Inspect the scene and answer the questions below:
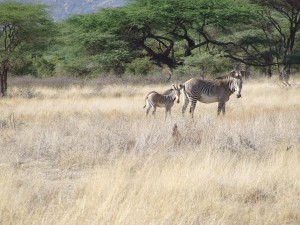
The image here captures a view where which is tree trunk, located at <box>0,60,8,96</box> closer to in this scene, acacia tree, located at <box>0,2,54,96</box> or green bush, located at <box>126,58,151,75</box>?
acacia tree, located at <box>0,2,54,96</box>

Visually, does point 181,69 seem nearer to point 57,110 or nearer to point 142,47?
point 142,47

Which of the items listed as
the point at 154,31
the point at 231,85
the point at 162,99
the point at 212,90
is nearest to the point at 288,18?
the point at 154,31

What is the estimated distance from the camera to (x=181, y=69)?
25500 millimetres

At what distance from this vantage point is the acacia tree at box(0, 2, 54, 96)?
19883 millimetres

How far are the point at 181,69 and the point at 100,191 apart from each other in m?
21.6

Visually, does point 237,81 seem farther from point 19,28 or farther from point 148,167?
point 19,28

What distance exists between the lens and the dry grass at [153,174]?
A: 12.8ft

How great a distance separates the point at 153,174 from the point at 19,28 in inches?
698

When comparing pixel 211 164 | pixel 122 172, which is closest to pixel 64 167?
pixel 122 172

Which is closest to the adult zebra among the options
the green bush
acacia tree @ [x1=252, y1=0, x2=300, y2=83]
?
acacia tree @ [x1=252, y1=0, x2=300, y2=83]

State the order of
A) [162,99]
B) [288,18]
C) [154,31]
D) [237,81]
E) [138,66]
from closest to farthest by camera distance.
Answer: [237,81], [162,99], [288,18], [154,31], [138,66]

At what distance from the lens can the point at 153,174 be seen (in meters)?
5.09

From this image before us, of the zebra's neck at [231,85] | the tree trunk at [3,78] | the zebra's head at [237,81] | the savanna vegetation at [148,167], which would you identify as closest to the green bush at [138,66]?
the tree trunk at [3,78]

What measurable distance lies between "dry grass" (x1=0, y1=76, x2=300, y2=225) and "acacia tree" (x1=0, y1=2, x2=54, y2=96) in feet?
38.7
